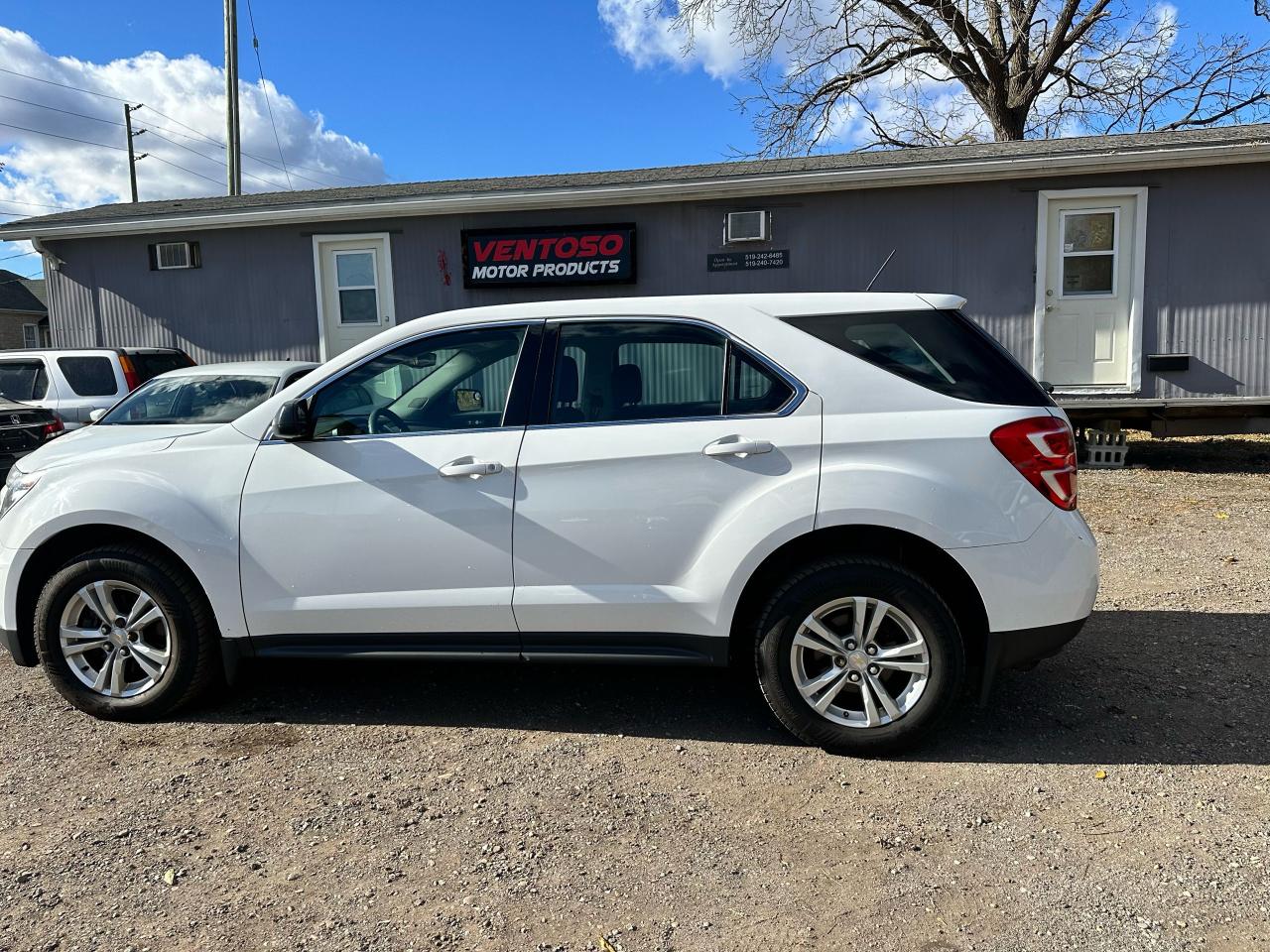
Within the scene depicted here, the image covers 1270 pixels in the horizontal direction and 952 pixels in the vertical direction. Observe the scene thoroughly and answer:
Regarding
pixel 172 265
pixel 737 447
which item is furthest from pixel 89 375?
pixel 737 447

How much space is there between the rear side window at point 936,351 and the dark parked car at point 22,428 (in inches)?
286

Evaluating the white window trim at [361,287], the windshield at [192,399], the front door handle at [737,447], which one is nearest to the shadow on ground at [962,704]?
the front door handle at [737,447]

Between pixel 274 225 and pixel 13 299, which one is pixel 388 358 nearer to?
pixel 274 225

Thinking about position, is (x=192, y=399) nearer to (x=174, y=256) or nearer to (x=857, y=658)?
(x=174, y=256)

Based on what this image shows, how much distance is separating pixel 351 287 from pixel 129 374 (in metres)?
3.02

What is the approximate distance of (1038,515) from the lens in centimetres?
317

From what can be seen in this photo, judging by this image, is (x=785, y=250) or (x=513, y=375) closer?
(x=513, y=375)

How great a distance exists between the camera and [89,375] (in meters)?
9.38

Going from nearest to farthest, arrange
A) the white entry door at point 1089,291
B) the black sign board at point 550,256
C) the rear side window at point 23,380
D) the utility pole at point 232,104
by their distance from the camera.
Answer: the rear side window at point 23,380 < the white entry door at point 1089,291 < the black sign board at point 550,256 < the utility pole at point 232,104

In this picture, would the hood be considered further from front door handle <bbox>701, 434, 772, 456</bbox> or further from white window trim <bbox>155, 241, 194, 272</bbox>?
white window trim <bbox>155, 241, 194, 272</bbox>

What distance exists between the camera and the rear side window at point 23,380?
9.41m

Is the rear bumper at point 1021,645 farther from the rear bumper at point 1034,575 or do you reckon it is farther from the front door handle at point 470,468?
the front door handle at point 470,468

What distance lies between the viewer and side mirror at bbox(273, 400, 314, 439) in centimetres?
345

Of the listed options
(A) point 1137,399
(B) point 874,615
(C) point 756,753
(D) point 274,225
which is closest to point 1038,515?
(B) point 874,615
